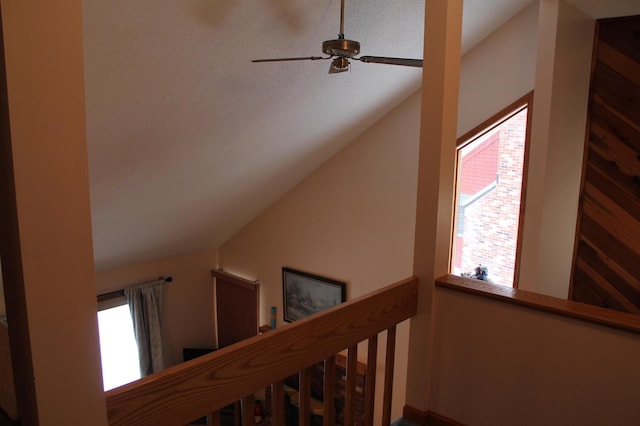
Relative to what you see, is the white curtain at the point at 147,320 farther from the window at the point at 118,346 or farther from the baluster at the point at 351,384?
the baluster at the point at 351,384

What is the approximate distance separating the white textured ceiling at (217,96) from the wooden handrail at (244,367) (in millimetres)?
1739

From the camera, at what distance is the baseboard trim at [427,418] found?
178 cm

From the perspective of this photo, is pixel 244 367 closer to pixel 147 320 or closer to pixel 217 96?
pixel 217 96

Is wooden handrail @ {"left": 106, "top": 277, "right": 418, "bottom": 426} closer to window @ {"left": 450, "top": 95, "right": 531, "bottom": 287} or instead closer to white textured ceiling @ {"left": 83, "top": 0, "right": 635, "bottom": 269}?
white textured ceiling @ {"left": 83, "top": 0, "right": 635, "bottom": 269}

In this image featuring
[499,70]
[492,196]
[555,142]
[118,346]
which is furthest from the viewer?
[118,346]

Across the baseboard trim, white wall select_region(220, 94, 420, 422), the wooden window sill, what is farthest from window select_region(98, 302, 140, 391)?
the wooden window sill

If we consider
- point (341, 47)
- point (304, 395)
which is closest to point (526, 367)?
point (304, 395)

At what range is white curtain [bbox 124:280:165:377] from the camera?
235 inches

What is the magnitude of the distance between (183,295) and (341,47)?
17.2ft

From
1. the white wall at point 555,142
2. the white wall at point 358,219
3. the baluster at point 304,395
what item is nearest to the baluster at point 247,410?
the baluster at point 304,395

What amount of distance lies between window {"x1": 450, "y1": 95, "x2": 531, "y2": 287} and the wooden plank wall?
1.86 feet

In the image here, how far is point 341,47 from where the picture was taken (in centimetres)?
230

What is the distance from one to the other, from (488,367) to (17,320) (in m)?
1.52

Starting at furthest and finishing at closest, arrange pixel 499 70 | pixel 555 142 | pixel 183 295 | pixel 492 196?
pixel 183 295 < pixel 492 196 < pixel 499 70 < pixel 555 142
